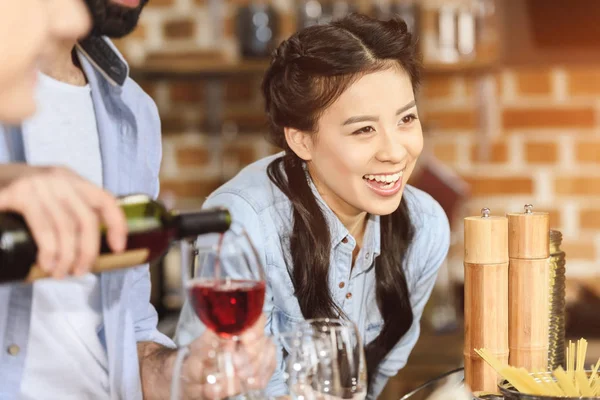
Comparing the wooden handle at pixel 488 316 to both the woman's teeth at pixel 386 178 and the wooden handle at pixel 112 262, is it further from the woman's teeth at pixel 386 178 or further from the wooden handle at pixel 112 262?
the wooden handle at pixel 112 262

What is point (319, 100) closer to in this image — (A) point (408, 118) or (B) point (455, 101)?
(A) point (408, 118)

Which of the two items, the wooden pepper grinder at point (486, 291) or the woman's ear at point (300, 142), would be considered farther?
the woman's ear at point (300, 142)

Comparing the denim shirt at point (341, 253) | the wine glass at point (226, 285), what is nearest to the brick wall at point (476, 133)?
the denim shirt at point (341, 253)

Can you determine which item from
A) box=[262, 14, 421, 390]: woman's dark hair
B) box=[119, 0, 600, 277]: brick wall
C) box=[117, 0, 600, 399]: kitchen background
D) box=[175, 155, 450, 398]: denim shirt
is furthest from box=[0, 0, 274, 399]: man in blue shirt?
box=[119, 0, 600, 277]: brick wall

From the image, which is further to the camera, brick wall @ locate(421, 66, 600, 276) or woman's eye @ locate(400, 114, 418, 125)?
brick wall @ locate(421, 66, 600, 276)

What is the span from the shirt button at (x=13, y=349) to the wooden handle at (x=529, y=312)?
69 cm

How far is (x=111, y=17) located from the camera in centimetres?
127

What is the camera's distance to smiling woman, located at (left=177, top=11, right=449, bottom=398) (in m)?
1.45

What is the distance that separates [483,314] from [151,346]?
0.51 meters

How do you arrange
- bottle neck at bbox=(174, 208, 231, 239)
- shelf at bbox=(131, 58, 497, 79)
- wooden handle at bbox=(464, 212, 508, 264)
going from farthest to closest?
shelf at bbox=(131, 58, 497, 79)
wooden handle at bbox=(464, 212, 508, 264)
bottle neck at bbox=(174, 208, 231, 239)

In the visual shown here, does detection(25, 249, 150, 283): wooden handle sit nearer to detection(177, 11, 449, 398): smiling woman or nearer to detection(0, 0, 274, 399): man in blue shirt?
detection(0, 0, 274, 399): man in blue shirt

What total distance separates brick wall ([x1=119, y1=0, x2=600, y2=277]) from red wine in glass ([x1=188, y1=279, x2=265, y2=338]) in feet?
6.42

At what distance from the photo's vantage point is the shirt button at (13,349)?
1242 millimetres

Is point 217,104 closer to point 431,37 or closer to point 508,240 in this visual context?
point 431,37
